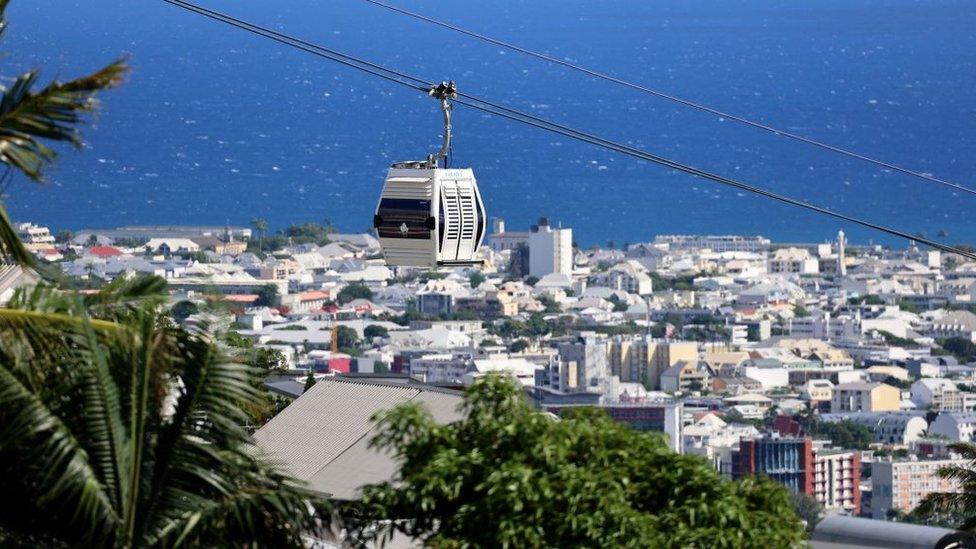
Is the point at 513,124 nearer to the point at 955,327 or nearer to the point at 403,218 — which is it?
the point at 955,327

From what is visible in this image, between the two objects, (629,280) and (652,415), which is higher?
(629,280)

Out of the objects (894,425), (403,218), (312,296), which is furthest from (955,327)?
(403,218)

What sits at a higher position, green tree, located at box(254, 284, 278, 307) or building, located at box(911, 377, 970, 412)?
green tree, located at box(254, 284, 278, 307)

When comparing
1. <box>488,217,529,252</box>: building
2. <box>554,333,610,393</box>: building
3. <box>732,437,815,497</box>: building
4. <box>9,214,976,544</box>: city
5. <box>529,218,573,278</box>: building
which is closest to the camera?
<box>732,437,815,497</box>: building

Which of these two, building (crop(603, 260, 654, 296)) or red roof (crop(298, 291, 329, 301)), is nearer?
red roof (crop(298, 291, 329, 301))

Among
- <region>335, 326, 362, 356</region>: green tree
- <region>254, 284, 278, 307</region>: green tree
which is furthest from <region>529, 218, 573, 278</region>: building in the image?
<region>335, 326, 362, 356</region>: green tree

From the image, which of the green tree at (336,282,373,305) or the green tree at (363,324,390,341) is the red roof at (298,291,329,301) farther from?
the green tree at (363,324,390,341)

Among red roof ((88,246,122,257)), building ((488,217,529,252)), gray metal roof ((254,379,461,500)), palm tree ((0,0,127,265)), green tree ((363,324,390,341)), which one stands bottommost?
gray metal roof ((254,379,461,500))
